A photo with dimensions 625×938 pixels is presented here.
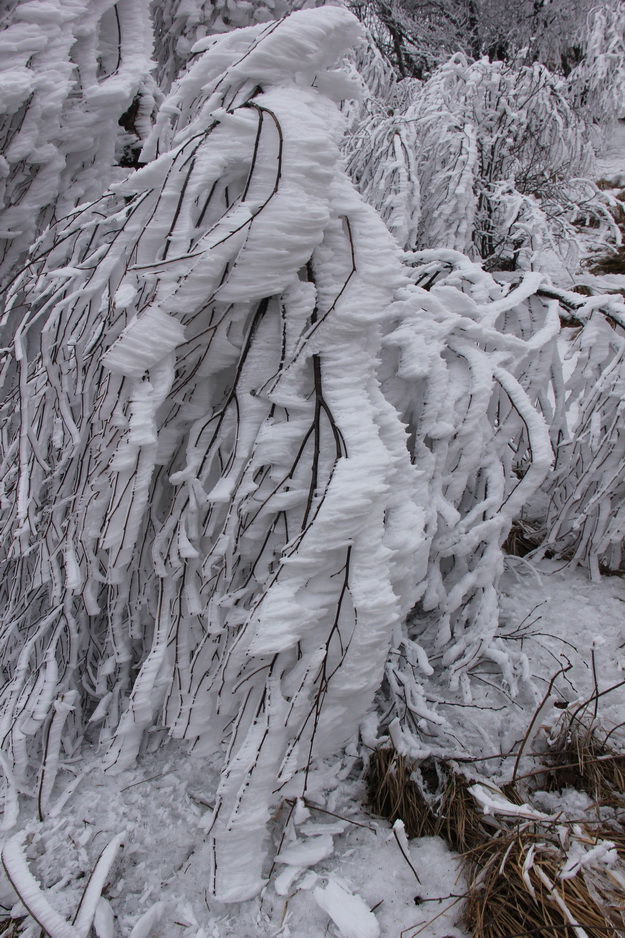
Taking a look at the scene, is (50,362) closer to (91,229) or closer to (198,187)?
(91,229)

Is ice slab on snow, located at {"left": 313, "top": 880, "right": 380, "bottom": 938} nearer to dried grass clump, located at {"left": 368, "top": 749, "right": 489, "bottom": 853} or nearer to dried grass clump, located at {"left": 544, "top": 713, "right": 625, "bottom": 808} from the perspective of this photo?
dried grass clump, located at {"left": 368, "top": 749, "right": 489, "bottom": 853}

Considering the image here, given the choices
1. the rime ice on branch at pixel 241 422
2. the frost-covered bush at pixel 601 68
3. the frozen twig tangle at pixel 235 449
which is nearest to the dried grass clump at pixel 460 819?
the frozen twig tangle at pixel 235 449

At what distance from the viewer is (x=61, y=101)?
127cm

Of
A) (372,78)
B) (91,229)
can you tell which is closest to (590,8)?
(372,78)

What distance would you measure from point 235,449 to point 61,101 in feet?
3.38

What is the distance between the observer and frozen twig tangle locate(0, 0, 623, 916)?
32.5 inches

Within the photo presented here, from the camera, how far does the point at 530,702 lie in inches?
52.1

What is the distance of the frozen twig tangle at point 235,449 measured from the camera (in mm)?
827

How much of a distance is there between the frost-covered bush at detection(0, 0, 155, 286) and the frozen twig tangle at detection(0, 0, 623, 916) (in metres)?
0.21

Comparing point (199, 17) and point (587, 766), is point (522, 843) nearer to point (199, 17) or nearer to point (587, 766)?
point (587, 766)

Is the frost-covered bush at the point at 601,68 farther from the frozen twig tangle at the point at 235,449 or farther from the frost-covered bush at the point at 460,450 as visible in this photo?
the frozen twig tangle at the point at 235,449

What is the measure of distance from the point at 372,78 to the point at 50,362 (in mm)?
5510

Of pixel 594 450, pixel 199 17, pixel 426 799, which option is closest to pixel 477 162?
pixel 199 17

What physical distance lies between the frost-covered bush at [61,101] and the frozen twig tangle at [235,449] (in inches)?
8.2
